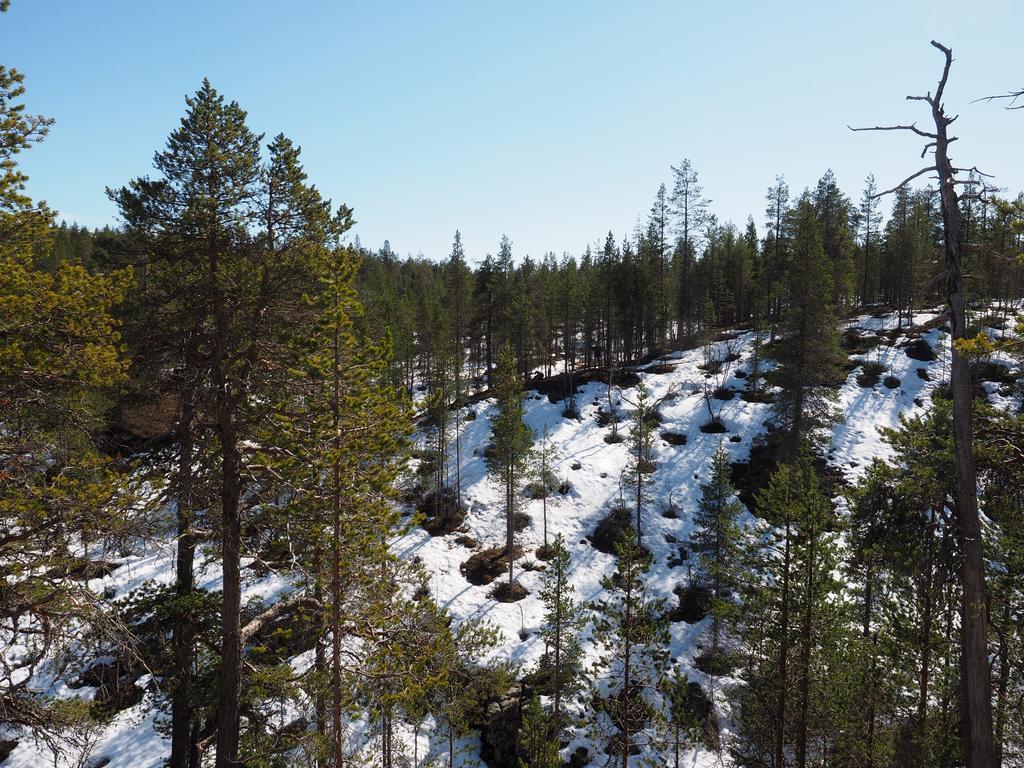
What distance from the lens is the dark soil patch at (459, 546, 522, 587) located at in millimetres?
27698

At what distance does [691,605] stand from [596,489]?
1041 centimetres

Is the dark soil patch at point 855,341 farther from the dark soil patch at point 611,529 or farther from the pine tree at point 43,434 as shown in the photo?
the pine tree at point 43,434

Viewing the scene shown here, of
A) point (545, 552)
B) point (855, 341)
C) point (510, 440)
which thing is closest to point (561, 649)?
point (545, 552)

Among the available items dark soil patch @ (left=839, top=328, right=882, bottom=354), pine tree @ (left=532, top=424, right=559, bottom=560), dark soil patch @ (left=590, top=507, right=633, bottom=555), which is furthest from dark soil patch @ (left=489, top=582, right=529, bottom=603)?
dark soil patch @ (left=839, top=328, right=882, bottom=354)

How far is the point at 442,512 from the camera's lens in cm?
3256

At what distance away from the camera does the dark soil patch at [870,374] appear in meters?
41.1

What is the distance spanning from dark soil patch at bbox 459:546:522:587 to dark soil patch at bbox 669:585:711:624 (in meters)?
9.18

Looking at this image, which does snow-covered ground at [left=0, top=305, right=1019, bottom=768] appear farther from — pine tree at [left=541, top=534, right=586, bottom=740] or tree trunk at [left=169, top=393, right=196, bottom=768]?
tree trunk at [left=169, top=393, right=196, bottom=768]

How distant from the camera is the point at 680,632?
24531 mm

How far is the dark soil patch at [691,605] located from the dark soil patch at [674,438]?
538 inches

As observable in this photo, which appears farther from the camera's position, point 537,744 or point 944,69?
point 537,744

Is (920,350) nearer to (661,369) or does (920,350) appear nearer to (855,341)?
(855,341)

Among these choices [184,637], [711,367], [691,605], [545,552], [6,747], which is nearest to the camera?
[184,637]

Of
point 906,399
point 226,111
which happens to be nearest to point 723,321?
point 906,399
